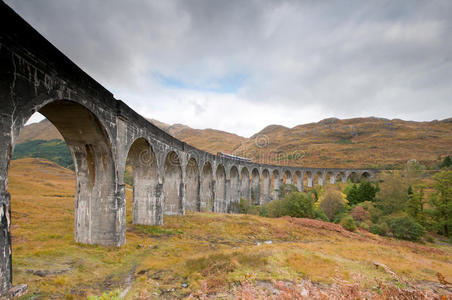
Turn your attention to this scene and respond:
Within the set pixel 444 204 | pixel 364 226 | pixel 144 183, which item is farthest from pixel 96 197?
pixel 444 204

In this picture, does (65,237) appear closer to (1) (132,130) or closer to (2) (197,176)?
(1) (132,130)

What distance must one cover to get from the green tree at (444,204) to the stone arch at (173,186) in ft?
100.0

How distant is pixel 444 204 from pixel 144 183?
111 feet

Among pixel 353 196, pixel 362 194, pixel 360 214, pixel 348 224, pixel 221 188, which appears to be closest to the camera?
pixel 348 224

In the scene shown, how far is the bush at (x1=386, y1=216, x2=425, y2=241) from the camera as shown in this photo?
22.2 m

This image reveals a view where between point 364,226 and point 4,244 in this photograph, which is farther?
point 364,226

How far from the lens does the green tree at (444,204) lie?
24984mm

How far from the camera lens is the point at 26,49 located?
228 inches

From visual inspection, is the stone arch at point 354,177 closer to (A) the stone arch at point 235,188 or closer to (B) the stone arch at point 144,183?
(A) the stone arch at point 235,188

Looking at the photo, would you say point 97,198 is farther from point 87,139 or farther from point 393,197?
point 393,197

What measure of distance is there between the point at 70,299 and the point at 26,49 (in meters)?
7.00

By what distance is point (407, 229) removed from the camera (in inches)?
881

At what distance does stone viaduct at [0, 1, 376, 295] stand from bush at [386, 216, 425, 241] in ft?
73.5

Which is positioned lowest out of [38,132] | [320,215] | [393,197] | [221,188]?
[320,215]
